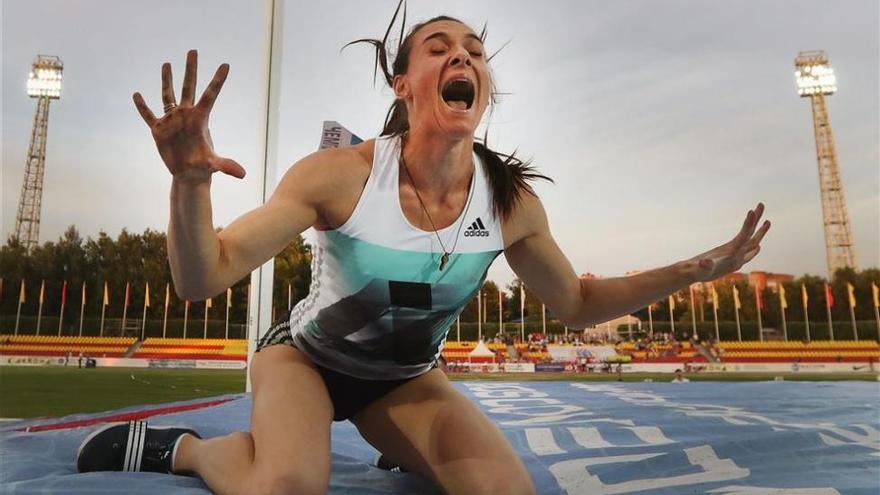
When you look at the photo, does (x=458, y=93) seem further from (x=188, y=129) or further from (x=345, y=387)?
(x=345, y=387)

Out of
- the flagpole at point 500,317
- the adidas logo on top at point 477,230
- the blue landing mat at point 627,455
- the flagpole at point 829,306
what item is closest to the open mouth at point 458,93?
the adidas logo on top at point 477,230

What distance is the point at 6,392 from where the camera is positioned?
20.8 feet

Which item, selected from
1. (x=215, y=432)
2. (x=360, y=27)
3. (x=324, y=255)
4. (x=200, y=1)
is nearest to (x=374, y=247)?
(x=324, y=255)

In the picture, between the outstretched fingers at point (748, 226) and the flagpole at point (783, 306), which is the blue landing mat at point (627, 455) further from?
the flagpole at point (783, 306)

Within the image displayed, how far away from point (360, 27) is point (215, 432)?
509cm

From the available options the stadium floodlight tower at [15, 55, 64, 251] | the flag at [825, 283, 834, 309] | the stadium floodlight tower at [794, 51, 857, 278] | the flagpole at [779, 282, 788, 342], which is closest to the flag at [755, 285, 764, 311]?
the flagpole at [779, 282, 788, 342]

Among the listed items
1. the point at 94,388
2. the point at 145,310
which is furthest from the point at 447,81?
the point at 145,310

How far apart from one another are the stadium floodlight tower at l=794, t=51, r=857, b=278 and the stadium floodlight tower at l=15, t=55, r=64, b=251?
67.6 ft

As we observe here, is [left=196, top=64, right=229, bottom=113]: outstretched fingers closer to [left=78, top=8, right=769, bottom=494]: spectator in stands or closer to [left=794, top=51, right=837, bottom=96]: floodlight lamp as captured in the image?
[left=78, top=8, right=769, bottom=494]: spectator in stands

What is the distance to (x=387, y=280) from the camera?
3.99 feet

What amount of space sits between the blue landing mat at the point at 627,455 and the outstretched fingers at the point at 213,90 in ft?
2.79

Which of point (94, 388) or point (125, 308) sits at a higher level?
point (125, 308)

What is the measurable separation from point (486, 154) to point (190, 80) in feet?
2.63

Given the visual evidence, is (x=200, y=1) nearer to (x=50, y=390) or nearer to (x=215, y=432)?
(x=50, y=390)
